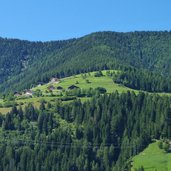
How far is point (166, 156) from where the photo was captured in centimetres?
19600

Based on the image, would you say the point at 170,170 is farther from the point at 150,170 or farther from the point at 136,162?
the point at 136,162

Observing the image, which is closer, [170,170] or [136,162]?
[170,170]

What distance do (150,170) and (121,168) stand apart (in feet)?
51.5

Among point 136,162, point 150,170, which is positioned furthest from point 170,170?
point 136,162

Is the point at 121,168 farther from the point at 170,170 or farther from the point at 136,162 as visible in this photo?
the point at 170,170

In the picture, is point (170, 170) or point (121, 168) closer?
point (170, 170)

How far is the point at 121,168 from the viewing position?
637 ft

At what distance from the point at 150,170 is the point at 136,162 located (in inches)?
568

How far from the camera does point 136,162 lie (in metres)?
195

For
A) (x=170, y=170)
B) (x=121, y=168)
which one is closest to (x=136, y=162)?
(x=121, y=168)

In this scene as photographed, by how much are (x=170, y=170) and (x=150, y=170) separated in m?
7.43

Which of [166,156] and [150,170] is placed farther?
[166,156]

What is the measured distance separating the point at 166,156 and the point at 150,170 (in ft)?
54.8

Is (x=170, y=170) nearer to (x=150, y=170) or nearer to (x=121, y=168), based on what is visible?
(x=150, y=170)
